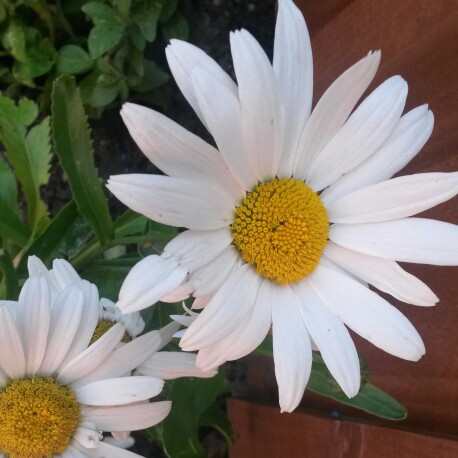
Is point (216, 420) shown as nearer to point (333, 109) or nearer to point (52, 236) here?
point (52, 236)

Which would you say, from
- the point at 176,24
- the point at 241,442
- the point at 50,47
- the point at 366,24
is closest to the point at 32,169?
the point at 50,47

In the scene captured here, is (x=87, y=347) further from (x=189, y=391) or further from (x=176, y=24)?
(x=176, y=24)

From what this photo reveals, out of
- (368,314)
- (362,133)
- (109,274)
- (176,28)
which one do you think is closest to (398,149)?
(362,133)

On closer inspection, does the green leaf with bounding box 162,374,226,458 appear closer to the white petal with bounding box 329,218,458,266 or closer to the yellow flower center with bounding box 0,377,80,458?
the yellow flower center with bounding box 0,377,80,458

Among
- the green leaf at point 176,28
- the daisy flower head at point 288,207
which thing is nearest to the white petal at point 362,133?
the daisy flower head at point 288,207

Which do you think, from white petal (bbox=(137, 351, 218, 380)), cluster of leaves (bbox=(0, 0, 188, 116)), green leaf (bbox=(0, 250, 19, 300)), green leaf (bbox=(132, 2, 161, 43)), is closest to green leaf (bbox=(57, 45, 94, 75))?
cluster of leaves (bbox=(0, 0, 188, 116))

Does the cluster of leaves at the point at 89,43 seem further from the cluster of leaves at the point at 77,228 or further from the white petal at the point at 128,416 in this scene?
the white petal at the point at 128,416
